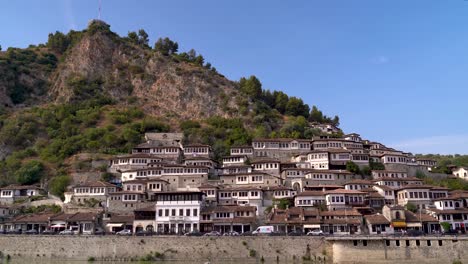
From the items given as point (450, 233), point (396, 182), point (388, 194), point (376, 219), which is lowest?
point (450, 233)

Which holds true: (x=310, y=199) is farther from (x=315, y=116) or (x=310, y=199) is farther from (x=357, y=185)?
(x=315, y=116)

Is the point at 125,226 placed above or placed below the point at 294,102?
below

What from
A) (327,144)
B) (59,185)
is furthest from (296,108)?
(59,185)

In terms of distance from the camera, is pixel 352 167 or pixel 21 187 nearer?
pixel 21 187

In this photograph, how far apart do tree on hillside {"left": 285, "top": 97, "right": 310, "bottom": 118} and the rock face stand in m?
12.9

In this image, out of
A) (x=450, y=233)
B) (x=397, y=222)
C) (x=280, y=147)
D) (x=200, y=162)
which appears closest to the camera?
(x=450, y=233)

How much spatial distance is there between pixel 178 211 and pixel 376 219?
21597 mm

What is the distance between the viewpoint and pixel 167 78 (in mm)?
106500

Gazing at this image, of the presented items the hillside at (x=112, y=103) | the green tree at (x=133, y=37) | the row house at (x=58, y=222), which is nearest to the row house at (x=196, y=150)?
the hillside at (x=112, y=103)

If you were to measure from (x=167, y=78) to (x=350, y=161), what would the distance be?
58.4 m

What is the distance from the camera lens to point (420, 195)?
51.3m

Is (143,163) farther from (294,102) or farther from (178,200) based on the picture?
(294,102)

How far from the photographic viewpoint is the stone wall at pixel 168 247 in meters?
41.2

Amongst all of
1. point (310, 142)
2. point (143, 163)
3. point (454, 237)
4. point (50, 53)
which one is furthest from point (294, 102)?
point (50, 53)
